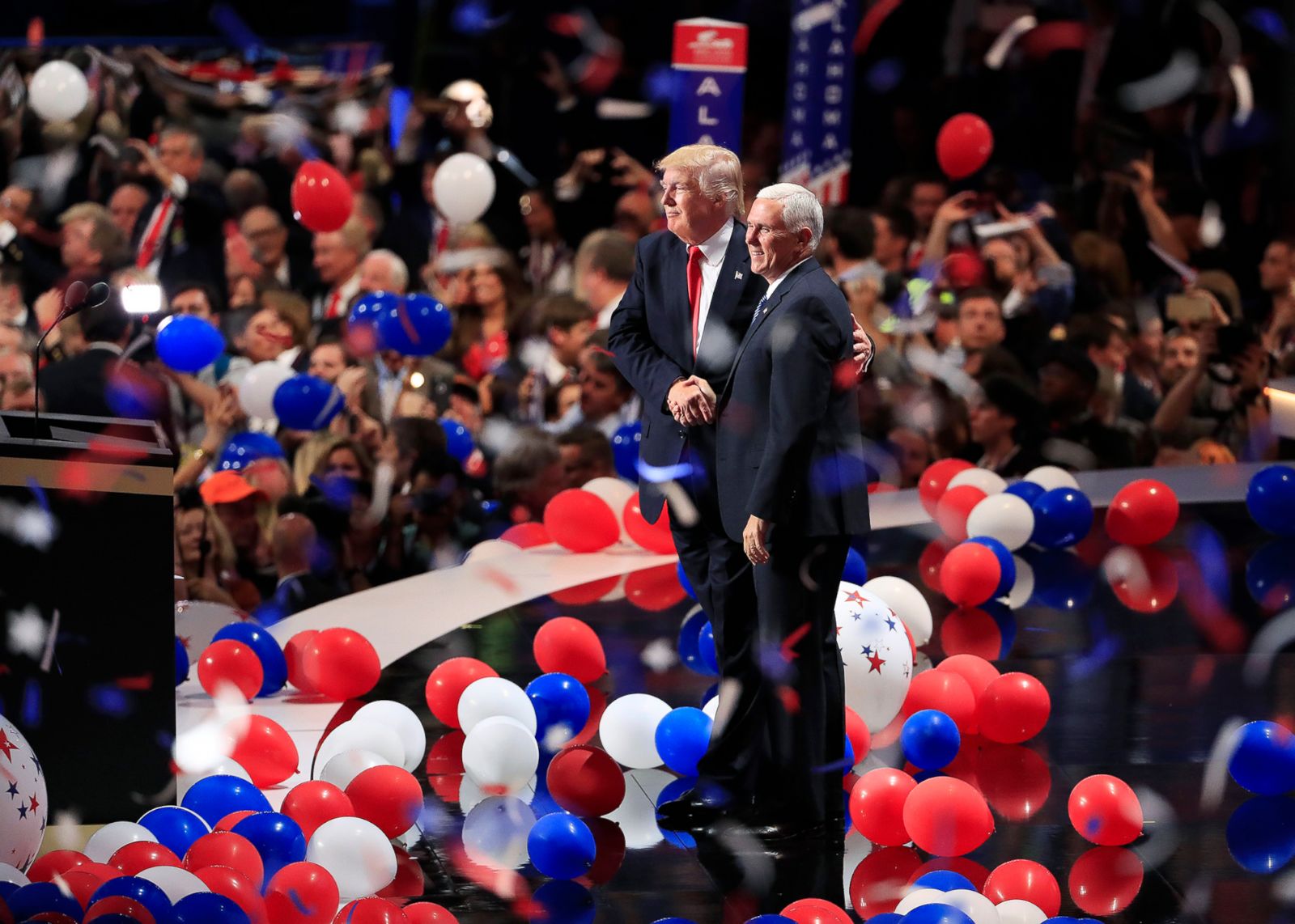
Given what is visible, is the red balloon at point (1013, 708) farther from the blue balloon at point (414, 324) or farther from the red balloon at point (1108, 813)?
the blue balloon at point (414, 324)

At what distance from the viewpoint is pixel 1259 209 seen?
9781mm

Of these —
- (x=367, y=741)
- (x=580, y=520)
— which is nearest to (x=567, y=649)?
(x=367, y=741)

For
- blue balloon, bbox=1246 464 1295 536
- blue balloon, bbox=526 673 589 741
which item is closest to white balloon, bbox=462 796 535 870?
blue balloon, bbox=526 673 589 741

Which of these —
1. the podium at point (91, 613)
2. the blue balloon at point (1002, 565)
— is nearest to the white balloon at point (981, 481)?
the blue balloon at point (1002, 565)

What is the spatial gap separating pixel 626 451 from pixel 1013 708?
2642 millimetres

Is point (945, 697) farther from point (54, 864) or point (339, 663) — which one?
point (54, 864)

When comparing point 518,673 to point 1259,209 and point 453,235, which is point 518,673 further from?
point 1259,209

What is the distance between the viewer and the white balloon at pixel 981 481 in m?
7.01

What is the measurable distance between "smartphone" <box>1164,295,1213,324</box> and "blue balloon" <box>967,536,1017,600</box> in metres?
2.07

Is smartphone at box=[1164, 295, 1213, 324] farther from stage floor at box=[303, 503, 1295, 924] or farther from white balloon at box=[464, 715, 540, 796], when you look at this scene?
white balloon at box=[464, 715, 540, 796]

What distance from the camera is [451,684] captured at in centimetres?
495

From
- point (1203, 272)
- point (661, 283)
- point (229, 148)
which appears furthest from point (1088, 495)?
point (229, 148)

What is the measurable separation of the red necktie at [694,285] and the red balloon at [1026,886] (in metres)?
1.41

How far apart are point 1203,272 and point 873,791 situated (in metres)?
4.83
